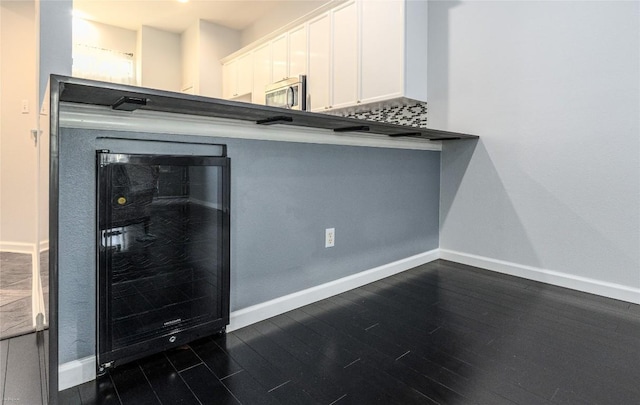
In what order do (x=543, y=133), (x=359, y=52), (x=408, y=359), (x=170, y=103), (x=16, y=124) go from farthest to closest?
(x=16, y=124) → (x=359, y=52) → (x=543, y=133) → (x=408, y=359) → (x=170, y=103)

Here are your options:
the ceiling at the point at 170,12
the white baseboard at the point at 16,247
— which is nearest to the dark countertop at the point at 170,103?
the white baseboard at the point at 16,247

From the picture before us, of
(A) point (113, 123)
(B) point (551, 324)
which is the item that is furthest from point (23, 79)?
(B) point (551, 324)

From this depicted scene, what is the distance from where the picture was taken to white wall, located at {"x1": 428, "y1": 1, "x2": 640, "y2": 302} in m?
2.09

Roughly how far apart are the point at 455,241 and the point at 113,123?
2558 mm

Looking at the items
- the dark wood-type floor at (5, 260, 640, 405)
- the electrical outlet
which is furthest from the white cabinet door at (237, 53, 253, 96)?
the dark wood-type floor at (5, 260, 640, 405)

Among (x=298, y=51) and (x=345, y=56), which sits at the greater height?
(x=298, y=51)

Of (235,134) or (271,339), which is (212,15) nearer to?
(235,134)

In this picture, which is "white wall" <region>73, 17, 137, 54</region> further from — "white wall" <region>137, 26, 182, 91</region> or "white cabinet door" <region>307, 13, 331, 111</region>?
"white cabinet door" <region>307, 13, 331, 111</region>

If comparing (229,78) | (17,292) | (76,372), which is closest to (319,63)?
(229,78)

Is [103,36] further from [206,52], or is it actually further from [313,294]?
[313,294]

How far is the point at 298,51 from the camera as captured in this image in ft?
12.2

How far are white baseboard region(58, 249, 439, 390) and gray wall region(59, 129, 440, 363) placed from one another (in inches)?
1.3

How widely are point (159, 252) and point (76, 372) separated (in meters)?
0.49

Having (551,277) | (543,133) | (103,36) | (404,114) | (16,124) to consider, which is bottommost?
(551,277)
